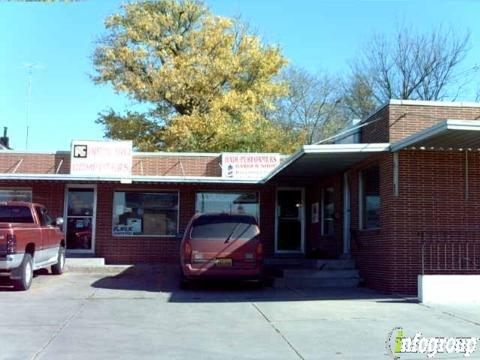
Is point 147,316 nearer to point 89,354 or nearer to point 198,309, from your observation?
point 198,309

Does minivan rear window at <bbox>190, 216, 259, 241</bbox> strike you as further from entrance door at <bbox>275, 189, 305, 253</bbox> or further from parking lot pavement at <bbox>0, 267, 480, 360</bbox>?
entrance door at <bbox>275, 189, 305, 253</bbox>

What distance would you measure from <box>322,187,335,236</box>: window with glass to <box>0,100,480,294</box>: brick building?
32mm

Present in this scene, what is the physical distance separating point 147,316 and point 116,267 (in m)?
8.62

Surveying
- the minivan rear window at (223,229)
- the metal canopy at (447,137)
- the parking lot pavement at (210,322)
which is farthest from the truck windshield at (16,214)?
the metal canopy at (447,137)

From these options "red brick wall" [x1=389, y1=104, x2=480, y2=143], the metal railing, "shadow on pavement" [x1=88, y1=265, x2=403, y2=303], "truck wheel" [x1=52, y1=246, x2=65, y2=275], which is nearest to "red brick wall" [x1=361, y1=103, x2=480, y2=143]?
"red brick wall" [x1=389, y1=104, x2=480, y2=143]

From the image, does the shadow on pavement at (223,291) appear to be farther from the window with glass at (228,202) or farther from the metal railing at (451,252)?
the window with glass at (228,202)

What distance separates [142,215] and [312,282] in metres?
7.41

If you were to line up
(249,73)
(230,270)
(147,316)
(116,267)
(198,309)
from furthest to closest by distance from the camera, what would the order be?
(249,73)
(116,267)
(230,270)
(198,309)
(147,316)

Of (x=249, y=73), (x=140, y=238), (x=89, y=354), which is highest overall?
(x=249, y=73)

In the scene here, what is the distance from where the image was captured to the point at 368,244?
15.8 m

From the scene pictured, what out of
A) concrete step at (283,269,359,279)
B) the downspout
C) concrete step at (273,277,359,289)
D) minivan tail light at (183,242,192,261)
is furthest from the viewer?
the downspout

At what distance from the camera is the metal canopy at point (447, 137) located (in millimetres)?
11367

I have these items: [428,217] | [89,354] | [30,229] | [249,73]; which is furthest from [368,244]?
[249,73]

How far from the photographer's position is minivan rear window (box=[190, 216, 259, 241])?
574 inches
